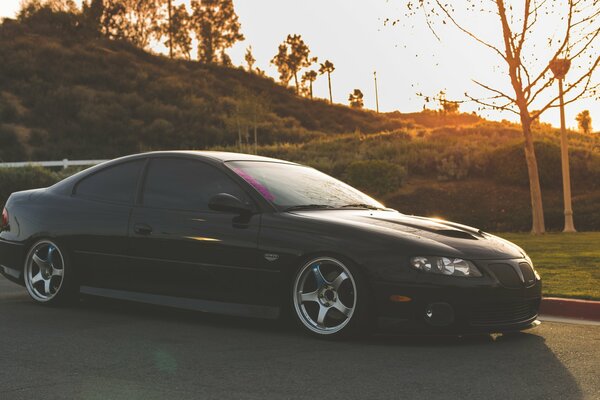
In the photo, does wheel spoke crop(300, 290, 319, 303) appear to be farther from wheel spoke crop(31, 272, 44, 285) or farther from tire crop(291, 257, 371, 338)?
wheel spoke crop(31, 272, 44, 285)

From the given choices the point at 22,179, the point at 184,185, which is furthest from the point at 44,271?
the point at 22,179

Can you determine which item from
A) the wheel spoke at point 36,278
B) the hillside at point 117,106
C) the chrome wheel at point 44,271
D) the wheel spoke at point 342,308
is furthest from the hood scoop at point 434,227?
the hillside at point 117,106

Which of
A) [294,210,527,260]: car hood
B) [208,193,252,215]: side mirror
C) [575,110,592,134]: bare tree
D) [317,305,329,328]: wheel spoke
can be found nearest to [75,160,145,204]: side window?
[208,193,252,215]: side mirror

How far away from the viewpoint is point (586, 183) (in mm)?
27312

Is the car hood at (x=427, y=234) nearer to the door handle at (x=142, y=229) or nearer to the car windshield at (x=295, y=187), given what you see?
the car windshield at (x=295, y=187)

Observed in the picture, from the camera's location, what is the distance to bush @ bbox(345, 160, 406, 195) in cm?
2711

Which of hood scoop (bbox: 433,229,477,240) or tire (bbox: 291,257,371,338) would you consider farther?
hood scoop (bbox: 433,229,477,240)

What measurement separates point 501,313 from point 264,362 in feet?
5.88

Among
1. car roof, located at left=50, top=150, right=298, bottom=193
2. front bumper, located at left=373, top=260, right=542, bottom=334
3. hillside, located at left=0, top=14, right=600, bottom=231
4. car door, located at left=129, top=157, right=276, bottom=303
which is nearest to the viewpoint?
front bumper, located at left=373, top=260, right=542, bottom=334

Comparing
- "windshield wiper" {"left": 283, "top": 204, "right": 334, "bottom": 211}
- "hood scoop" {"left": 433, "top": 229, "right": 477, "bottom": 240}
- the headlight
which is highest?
"windshield wiper" {"left": 283, "top": 204, "right": 334, "bottom": 211}

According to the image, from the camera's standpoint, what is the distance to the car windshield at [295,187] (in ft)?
23.0

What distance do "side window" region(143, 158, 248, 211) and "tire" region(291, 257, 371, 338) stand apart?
93 centimetres

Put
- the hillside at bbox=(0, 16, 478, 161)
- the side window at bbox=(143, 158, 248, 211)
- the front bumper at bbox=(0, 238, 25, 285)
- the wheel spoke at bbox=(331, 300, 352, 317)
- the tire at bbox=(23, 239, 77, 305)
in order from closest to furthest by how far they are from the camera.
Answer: the wheel spoke at bbox=(331, 300, 352, 317) → the side window at bbox=(143, 158, 248, 211) → the tire at bbox=(23, 239, 77, 305) → the front bumper at bbox=(0, 238, 25, 285) → the hillside at bbox=(0, 16, 478, 161)

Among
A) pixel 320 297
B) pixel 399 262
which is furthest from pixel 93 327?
pixel 399 262
